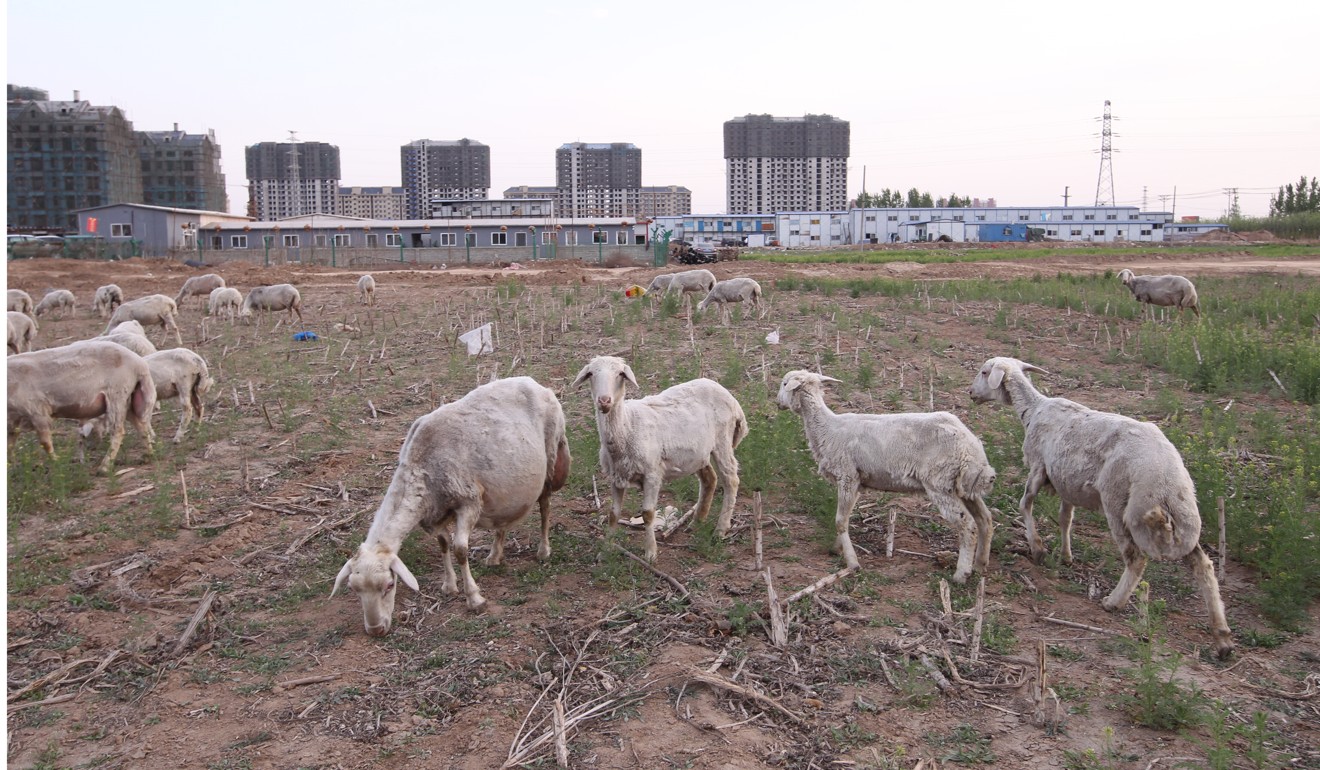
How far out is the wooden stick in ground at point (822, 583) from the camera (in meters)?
7.39

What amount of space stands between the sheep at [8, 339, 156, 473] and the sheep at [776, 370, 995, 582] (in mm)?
9052

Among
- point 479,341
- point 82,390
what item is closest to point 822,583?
point 82,390

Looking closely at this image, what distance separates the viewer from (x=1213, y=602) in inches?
272

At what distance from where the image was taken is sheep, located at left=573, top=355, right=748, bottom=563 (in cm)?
862

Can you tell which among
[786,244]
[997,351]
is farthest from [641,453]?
[786,244]

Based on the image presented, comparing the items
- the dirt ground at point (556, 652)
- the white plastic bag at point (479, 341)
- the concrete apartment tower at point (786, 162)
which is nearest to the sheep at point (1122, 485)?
the dirt ground at point (556, 652)

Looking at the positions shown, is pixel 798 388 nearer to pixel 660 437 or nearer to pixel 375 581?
pixel 660 437

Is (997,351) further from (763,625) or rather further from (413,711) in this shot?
(413,711)

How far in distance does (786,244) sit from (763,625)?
89.4 m

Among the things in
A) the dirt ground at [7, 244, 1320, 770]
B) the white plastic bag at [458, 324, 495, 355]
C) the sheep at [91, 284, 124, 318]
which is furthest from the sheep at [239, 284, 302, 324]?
the dirt ground at [7, 244, 1320, 770]

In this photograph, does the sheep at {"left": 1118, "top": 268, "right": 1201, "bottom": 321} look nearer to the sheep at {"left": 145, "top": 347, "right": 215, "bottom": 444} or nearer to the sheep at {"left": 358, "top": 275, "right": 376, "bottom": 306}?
the sheep at {"left": 145, "top": 347, "right": 215, "bottom": 444}

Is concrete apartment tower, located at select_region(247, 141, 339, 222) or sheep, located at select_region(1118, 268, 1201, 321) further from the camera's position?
concrete apartment tower, located at select_region(247, 141, 339, 222)

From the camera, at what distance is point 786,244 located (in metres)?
94.1

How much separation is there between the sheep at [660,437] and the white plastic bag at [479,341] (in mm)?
9233
